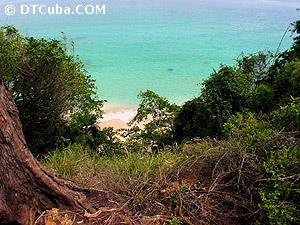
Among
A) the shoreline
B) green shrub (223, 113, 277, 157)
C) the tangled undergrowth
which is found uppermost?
green shrub (223, 113, 277, 157)

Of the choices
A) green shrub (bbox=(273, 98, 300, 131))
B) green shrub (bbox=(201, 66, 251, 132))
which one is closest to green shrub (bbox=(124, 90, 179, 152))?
green shrub (bbox=(201, 66, 251, 132))

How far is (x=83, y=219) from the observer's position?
203 inches

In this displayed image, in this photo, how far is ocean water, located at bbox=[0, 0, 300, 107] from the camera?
3050cm

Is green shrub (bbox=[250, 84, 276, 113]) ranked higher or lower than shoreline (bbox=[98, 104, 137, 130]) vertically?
higher

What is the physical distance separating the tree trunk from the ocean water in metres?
20.6

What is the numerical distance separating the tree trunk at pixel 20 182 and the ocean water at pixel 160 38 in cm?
2061

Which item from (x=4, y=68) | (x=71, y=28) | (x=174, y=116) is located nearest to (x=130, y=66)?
(x=71, y=28)

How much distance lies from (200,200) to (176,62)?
30349mm

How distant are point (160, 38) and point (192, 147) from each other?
37470 millimetres

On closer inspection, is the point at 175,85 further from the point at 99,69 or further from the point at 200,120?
the point at 200,120

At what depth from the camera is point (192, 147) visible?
6.64 m

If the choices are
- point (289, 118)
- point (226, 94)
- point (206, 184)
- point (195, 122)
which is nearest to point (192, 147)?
point (206, 184)

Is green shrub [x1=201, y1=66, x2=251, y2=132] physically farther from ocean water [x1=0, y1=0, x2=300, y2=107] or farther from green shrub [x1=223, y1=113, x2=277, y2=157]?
ocean water [x1=0, y1=0, x2=300, y2=107]

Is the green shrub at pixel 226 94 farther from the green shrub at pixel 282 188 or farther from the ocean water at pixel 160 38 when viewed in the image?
the ocean water at pixel 160 38
